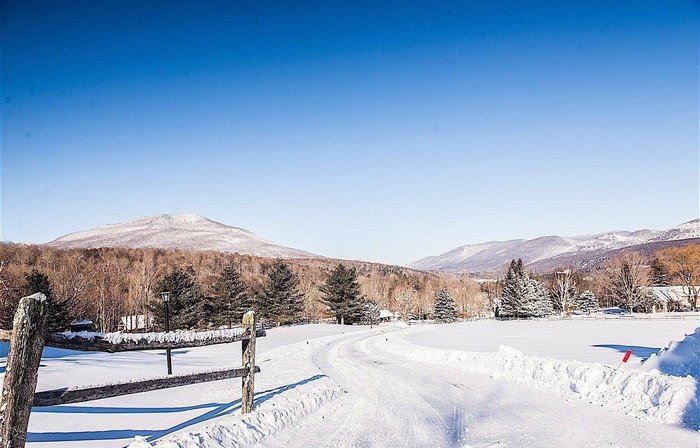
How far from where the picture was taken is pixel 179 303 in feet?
160

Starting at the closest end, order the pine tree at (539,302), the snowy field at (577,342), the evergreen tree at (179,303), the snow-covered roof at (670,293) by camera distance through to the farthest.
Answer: the snowy field at (577,342) < the evergreen tree at (179,303) < the pine tree at (539,302) < the snow-covered roof at (670,293)

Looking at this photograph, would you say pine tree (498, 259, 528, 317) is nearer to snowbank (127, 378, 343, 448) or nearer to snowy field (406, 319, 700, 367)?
snowy field (406, 319, 700, 367)

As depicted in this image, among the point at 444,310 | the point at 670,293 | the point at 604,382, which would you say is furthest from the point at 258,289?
the point at 670,293

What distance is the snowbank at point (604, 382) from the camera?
7223 mm

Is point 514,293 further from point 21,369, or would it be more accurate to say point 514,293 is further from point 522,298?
point 21,369

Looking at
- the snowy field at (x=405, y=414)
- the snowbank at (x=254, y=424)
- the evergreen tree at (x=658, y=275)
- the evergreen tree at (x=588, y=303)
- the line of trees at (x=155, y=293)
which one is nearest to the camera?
the snowbank at (x=254, y=424)

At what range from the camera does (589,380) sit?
9602mm

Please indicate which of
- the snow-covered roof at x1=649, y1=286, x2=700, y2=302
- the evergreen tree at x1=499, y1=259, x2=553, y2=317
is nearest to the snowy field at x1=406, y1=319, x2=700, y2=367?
the evergreen tree at x1=499, y1=259, x2=553, y2=317

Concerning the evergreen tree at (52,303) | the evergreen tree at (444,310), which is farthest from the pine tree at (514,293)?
the evergreen tree at (52,303)

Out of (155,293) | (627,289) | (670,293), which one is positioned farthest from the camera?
(670,293)

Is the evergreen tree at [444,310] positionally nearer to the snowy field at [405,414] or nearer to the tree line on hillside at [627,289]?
the tree line on hillside at [627,289]

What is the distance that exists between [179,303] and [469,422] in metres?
46.2

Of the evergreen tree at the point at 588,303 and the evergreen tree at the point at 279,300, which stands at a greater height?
the evergreen tree at the point at 279,300

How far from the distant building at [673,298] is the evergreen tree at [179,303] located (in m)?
78.7
